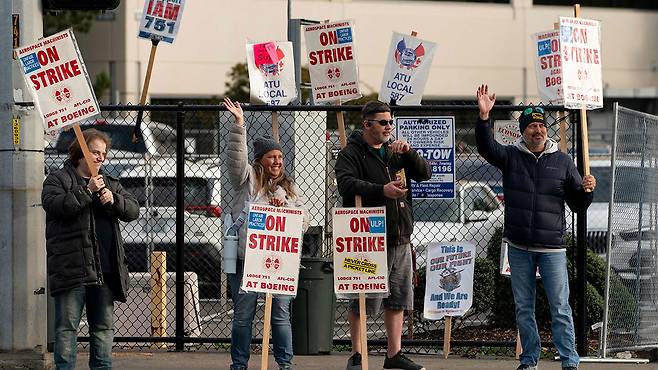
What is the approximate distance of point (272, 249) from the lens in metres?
9.17

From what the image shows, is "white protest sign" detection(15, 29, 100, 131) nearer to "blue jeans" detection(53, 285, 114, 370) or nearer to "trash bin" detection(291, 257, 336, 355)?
"blue jeans" detection(53, 285, 114, 370)

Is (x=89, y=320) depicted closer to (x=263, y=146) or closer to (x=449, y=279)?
(x=263, y=146)

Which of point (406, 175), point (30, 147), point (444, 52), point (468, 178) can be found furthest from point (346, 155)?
point (444, 52)

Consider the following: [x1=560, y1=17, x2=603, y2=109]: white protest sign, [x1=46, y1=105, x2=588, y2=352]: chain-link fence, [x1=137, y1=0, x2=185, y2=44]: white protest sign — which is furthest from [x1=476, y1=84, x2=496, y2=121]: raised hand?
[x1=137, y1=0, x2=185, y2=44]: white protest sign

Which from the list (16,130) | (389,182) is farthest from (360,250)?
(16,130)

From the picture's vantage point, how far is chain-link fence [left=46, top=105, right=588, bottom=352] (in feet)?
35.9

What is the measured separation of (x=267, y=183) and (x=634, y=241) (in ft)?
11.0

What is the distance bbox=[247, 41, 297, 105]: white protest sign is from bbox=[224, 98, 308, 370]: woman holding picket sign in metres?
1.00

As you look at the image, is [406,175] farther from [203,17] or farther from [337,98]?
[203,17]

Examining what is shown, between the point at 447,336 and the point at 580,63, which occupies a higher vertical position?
the point at 580,63

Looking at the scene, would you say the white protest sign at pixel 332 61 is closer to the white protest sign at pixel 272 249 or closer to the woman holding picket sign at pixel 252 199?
the woman holding picket sign at pixel 252 199

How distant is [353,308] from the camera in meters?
9.52

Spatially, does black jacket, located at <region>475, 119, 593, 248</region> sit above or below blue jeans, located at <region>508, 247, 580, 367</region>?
above

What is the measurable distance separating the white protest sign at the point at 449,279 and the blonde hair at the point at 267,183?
1677mm
